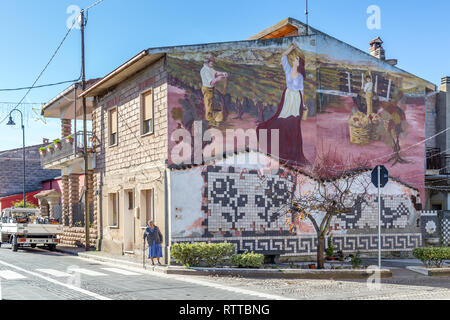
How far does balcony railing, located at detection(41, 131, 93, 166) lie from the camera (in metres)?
25.4

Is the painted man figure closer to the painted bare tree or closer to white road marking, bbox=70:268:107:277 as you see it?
the painted bare tree

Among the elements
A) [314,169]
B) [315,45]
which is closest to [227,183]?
[314,169]

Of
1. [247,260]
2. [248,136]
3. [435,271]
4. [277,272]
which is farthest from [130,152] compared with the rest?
[435,271]

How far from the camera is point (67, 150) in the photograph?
27188mm

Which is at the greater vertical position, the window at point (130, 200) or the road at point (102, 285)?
the window at point (130, 200)

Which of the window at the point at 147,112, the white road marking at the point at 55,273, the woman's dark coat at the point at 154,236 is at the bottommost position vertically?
the white road marking at the point at 55,273

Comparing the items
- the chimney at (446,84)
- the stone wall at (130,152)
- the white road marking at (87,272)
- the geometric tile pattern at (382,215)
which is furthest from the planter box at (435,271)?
the chimney at (446,84)

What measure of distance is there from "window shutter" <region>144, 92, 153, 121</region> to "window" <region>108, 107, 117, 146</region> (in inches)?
118

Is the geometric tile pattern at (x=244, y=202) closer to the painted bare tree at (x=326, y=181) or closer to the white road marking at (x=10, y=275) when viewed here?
the painted bare tree at (x=326, y=181)

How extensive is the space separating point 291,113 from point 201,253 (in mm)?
6717

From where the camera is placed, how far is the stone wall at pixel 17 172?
147 feet

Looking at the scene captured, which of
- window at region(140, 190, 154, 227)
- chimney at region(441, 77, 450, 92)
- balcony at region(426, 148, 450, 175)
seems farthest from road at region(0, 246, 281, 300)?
chimney at region(441, 77, 450, 92)

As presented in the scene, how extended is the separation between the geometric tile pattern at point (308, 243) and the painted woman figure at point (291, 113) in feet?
9.58
